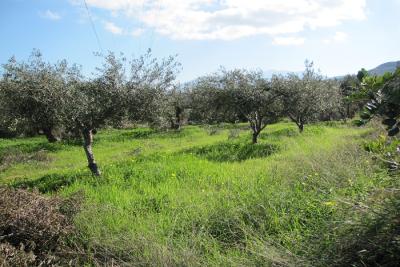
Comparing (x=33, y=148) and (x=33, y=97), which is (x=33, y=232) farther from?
(x=33, y=148)

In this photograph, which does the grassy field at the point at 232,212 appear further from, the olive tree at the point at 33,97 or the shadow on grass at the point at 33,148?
the shadow on grass at the point at 33,148

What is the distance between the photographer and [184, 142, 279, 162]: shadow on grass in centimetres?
1358

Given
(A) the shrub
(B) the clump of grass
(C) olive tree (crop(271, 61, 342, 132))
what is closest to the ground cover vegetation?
(A) the shrub

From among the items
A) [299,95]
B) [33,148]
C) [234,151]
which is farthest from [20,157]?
[299,95]

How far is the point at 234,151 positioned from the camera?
1493cm

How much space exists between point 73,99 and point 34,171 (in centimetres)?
573

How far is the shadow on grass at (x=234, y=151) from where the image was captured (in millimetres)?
13578

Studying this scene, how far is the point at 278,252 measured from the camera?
4.47 meters

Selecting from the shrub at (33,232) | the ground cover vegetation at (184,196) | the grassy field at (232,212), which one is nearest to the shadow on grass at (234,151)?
Result: the ground cover vegetation at (184,196)

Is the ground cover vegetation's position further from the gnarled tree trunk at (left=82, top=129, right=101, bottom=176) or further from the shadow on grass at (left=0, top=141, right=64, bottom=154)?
the shadow on grass at (left=0, top=141, right=64, bottom=154)

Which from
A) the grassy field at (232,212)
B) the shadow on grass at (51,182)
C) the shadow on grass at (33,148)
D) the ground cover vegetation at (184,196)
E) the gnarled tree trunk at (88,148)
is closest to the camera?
the ground cover vegetation at (184,196)

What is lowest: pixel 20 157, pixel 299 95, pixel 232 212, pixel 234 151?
pixel 234 151

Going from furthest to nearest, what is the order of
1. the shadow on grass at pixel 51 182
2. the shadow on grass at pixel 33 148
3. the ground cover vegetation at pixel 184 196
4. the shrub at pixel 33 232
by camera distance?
the shadow on grass at pixel 33 148, the shadow on grass at pixel 51 182, the shrub at pixel 33 232, the ground cover vegetation at pixel 184 196

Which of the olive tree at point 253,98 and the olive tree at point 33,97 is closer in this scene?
the olive tree at point 33,97
